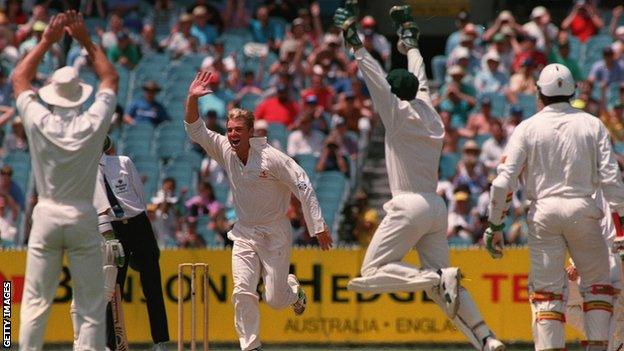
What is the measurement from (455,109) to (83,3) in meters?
7.38

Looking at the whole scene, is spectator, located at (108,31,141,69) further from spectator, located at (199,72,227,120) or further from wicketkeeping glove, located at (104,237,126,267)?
wicketkeeping glove, located at (104,237,126,267)

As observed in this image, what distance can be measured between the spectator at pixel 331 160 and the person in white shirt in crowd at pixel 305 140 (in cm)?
34

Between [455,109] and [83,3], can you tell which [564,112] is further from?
[83,3]

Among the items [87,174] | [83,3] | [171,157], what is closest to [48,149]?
[87,174]

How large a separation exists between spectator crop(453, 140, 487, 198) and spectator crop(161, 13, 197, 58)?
5461 mm

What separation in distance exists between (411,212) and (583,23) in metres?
12.7

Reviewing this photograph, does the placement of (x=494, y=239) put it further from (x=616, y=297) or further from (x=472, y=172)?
(x=472, y=172)

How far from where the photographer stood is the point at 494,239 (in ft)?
44.9

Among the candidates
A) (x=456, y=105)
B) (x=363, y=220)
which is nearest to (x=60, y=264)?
(x=363, y=220)

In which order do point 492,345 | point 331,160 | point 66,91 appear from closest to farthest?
point 66,91, point 492,345, point 331,160

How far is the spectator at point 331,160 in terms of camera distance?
22.0m

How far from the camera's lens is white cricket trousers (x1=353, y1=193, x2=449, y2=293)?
1379 centimetres

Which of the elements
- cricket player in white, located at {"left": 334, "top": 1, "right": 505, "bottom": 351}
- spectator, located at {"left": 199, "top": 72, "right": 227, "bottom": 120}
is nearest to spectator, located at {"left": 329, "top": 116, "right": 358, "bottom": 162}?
spectator, located at {"left": 199, "top": 72, "right": 227, "bottom": 120}

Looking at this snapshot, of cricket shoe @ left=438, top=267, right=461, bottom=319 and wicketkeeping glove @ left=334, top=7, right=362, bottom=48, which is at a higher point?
wicketkeeping glove @ left=334, top=7, right=362, bottom=48
